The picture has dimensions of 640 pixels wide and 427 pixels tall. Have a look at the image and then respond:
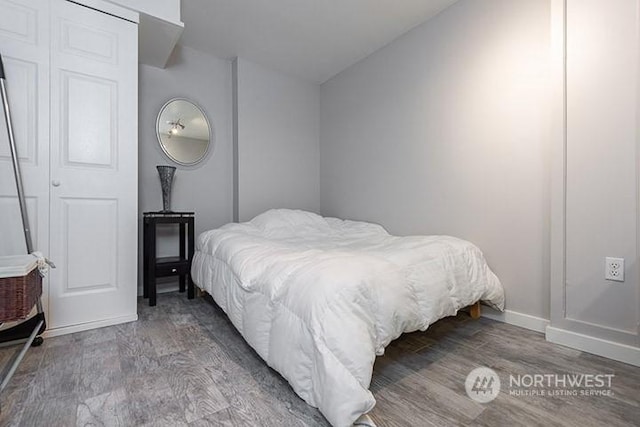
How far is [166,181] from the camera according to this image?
2.69m

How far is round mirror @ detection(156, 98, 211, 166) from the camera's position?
292 centimetres

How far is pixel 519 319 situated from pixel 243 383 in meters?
1.79

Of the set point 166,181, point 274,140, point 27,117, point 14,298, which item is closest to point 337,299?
point 14,298

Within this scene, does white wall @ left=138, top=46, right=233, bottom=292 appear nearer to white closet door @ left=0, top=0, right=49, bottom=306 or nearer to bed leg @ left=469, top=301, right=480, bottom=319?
white closet door @ left=0, top=0, right=49, bottom=306

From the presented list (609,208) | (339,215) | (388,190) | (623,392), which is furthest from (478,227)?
Result: (339,215)

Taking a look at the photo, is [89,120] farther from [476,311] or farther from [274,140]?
[476,311]

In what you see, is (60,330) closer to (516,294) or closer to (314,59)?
(516,294)

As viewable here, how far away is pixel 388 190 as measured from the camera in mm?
2889

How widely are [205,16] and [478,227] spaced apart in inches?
110

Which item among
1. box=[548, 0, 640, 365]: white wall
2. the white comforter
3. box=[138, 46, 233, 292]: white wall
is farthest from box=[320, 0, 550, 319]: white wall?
box=[138, 46, 233, 292]: white wall

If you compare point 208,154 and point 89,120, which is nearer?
point 89,120

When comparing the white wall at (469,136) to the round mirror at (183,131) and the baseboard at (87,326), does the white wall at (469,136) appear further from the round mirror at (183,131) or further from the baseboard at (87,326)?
the baseboard at (87,326)

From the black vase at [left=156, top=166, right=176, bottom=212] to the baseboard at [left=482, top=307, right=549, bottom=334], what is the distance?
2.75 metres

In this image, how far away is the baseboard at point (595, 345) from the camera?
1.50 metres
